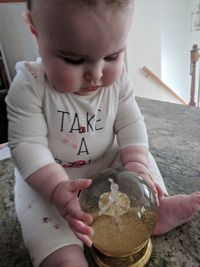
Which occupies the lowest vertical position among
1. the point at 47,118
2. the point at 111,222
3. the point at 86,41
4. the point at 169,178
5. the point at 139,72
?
the point at 139,72

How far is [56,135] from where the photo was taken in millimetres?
532

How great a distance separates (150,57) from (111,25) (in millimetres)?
1852

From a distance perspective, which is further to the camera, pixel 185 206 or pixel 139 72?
pixel 139 72

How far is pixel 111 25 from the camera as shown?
37 cm

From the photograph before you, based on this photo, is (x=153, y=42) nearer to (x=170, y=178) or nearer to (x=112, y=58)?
(x=170, y=178)

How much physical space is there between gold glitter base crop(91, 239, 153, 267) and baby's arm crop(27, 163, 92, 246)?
77 millimetres

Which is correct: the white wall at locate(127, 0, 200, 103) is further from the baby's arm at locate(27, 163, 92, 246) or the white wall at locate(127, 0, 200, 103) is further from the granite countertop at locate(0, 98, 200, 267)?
the baby's arm at locate(27, 163, 92, 246)

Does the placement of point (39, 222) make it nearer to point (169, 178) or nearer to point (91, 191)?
point (91, 191)

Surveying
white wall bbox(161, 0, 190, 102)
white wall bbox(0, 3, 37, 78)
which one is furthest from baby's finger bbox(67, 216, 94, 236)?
white wall bbox(161, 0, 190, 102)

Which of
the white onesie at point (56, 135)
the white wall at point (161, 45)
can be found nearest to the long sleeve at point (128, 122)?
the white onesie at point (56, 135)

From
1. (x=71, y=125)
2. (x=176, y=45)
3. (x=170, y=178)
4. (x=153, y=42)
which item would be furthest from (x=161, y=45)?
(x=71, y=125)

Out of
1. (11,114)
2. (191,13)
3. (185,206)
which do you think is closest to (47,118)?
(11,114)

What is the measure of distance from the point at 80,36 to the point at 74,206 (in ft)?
0.77

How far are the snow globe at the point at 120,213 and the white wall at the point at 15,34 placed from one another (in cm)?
66
